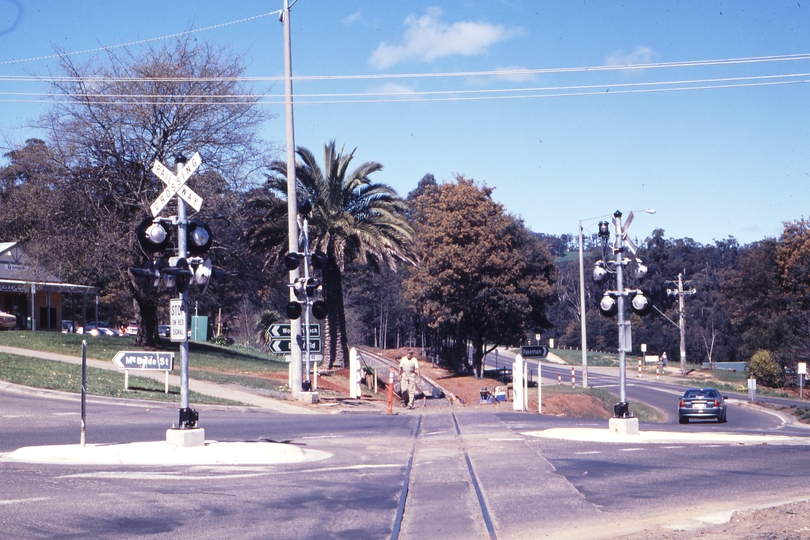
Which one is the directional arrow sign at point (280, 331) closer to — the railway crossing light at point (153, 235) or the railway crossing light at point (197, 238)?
the railway crossing light at point (197, 238)

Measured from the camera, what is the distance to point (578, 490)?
424 inches

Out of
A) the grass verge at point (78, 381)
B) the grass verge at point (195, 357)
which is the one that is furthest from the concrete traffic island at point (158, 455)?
the grass verge at point (195, 357)

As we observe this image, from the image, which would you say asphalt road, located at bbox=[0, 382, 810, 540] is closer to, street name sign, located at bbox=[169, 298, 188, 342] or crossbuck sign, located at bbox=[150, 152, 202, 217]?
Result: street name sign, located at bbox=[169, 298, 188, 342]

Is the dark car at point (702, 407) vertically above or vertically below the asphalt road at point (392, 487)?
below

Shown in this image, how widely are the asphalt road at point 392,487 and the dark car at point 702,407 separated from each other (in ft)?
51.4

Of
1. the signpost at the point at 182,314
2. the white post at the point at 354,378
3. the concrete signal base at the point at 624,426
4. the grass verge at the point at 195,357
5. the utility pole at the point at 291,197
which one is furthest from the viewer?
the grass verge at the point at 195,357

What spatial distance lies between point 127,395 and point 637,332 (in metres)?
83.5

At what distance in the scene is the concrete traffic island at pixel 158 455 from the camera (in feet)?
39.4

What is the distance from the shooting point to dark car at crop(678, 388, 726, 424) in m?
32.6

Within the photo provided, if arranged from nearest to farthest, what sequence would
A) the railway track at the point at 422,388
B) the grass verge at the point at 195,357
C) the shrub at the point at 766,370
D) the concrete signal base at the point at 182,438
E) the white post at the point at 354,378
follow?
→ 1. the concrete signal base at the point at 182,438
2. the white post at the point at 354,378
3. the grass verge at the point at 195,357
4. the railway track at the point at 422,388
5. the shrub at the point at 766,370

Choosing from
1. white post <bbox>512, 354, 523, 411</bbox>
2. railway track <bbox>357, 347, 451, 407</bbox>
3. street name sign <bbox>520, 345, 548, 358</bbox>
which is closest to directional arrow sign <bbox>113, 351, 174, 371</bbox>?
railway track <bbox>357, 347, 451, 407</bbox>

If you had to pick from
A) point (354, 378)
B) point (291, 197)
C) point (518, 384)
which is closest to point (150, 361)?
point (291, 197)

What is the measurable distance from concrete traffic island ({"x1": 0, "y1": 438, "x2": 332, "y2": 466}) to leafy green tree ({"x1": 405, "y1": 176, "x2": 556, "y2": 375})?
106ft

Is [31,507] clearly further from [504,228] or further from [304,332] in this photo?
[504,228]
